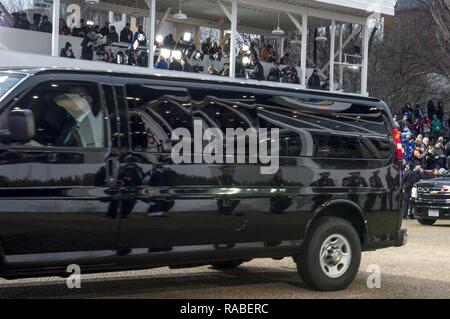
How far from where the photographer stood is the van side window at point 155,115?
247 inches

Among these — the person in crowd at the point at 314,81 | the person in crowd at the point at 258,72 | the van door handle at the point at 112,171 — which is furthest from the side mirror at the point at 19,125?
the person in crowd at the point at 314,81

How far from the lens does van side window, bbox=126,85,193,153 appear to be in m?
6.27

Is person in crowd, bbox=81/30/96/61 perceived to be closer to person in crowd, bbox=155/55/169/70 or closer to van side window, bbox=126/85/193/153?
person in crowd, bbox=155/55/169/70

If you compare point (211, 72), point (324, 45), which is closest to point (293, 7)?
point (211, 72)

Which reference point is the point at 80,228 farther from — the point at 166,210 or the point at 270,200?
the point at 270,200

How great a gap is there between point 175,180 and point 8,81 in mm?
1754

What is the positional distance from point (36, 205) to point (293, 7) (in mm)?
21144

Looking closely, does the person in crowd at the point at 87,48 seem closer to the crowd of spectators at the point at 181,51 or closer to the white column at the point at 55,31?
the crowd of spectators at the point at 181,51

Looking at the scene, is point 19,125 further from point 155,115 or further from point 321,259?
point 321,259

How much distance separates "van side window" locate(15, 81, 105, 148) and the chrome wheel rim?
10.3 feet

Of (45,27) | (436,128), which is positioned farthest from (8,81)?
(436,128)
